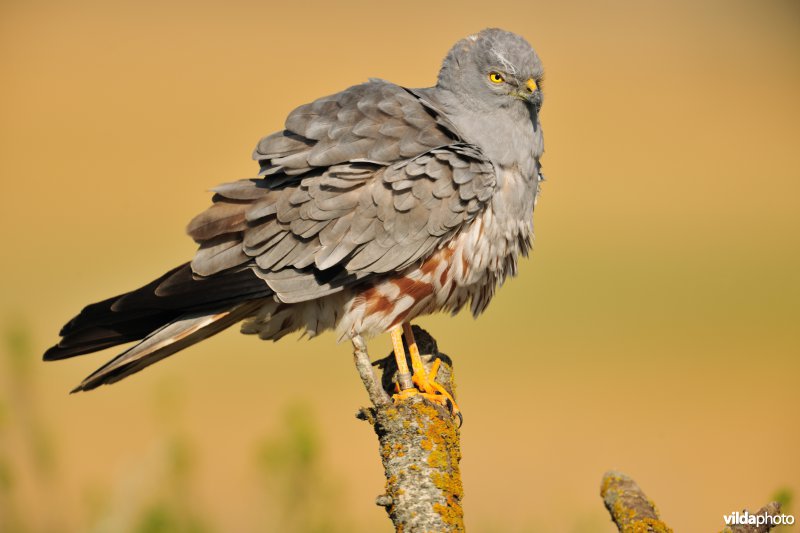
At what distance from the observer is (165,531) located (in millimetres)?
4312

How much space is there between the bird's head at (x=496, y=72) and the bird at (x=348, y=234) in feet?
0.07

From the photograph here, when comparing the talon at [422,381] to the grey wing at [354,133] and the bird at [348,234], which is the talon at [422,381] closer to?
the bird at [348,234]

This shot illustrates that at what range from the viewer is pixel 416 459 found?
3.85 meters

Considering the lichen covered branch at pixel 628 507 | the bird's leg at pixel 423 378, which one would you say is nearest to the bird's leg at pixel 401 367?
the bird's leg at pixel 423 378

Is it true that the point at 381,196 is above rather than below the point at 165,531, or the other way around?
above

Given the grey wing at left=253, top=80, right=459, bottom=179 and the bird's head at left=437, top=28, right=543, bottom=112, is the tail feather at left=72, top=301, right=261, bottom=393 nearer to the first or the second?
the grey wing at left=253, top=80, right=459, bottom=179

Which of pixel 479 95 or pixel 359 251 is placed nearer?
pixel 359 251

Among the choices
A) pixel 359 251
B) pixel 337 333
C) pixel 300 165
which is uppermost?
pixel 300 165

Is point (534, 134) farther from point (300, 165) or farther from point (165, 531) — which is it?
point (165, 531)

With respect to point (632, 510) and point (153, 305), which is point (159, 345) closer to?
point (153, 305)

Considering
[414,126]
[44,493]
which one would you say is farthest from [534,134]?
[44,493]

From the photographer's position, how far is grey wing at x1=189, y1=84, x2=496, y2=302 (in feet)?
16.3

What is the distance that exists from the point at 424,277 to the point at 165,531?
1931mm

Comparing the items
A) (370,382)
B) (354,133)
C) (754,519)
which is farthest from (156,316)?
(754,519)
